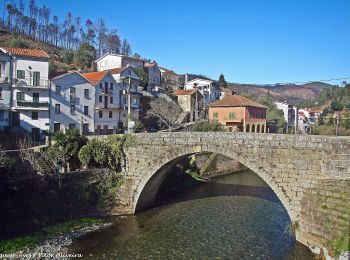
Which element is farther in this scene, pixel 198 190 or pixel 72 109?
pixel 72 109

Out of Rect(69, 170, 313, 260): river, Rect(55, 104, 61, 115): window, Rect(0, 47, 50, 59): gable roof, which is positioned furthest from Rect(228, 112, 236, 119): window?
Rect(0, 47, 50, 59): gable roof

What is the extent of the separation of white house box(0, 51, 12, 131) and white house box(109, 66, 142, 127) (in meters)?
15.7

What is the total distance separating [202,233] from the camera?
861 inches

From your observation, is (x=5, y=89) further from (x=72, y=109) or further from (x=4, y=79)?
(x=72, y=109)

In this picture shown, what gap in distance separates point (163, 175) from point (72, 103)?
1859 centimetres

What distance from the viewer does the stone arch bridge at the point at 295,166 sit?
1786 cm

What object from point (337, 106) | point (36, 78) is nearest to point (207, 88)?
point (337, 106)

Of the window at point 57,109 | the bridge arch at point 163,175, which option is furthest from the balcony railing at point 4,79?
the bridge arch at point 163,175

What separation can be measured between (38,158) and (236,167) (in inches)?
1015

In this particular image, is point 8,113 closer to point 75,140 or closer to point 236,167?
point 75,140

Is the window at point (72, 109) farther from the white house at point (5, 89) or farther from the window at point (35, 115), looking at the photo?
the white house at point (5, 89)

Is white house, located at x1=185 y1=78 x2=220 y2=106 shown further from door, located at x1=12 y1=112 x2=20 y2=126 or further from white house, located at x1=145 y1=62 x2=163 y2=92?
door, located at x1=12 y1=112 x2=20 y2=126

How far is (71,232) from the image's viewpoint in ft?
69.8

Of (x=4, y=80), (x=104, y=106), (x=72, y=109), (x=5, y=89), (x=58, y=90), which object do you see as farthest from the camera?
(x=104, y=106)
